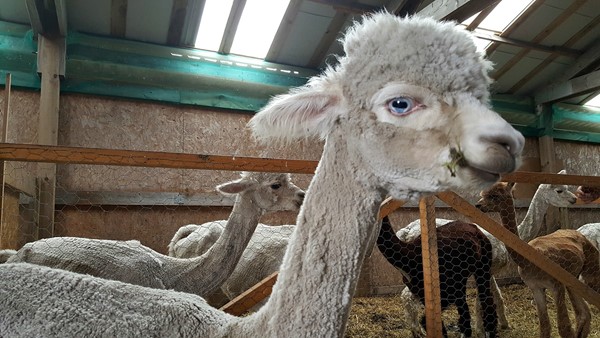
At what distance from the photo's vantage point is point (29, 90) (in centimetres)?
657

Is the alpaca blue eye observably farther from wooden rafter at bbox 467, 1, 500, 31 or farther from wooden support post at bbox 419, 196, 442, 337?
wooden rafter at bbox 467, 1, 500, 31

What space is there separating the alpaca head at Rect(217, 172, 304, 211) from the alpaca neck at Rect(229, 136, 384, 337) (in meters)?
2.73

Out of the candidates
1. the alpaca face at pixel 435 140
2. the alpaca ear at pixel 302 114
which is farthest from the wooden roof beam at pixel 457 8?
the alpaca face at pixel 435 140

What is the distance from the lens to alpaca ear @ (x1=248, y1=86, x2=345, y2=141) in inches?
67.7

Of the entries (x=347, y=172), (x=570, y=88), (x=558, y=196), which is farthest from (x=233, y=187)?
(x=570, y=88)

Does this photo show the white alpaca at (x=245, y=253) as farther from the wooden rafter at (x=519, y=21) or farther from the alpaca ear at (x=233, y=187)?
the wooden rafter at (x=519, y=21)

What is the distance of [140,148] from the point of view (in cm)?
725

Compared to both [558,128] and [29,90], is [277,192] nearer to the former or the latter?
[29,90]

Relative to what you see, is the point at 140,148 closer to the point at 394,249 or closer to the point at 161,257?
the point at 161,257

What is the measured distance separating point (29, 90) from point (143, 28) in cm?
205

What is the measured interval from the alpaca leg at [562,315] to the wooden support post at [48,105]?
6.72m

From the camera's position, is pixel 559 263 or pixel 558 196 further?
pixel 558 196

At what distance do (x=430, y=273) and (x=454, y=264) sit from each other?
5.30ft

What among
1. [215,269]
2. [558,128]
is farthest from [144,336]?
[558,128]
